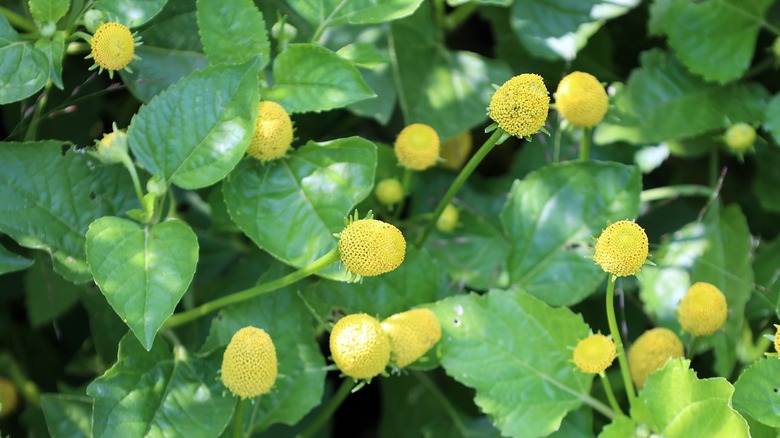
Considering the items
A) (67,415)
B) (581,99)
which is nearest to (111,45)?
(67,415)

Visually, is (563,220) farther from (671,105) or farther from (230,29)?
(230,29)

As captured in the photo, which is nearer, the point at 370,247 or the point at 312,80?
the point at 370,247

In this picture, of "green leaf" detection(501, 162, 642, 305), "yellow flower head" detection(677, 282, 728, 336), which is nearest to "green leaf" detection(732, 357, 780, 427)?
"yellow flower head" detection(677, 282, 728, 336)

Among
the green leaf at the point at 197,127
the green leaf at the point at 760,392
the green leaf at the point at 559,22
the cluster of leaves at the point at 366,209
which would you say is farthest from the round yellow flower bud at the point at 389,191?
the green leaf at the point at 760,392

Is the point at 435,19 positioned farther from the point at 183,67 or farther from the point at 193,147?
the point at 193,147

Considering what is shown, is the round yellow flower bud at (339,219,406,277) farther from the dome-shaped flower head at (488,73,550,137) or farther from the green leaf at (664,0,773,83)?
the green leaf at (664,0,773,83)
